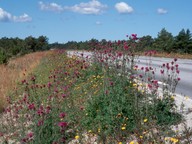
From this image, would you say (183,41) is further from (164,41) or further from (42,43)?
(42,43)

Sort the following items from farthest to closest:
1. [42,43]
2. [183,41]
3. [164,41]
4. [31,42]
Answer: [42,43] → [31,42] → [164,41] → [183,41]

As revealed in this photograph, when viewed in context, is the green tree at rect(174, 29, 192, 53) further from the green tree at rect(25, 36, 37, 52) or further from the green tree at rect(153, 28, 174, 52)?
the green tree at rect(25, 36, 37, 52)

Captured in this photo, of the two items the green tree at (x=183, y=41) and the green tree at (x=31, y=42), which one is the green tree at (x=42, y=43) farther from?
the green tree at (x=183, y=41)

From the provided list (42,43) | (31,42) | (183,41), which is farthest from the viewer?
(42,43)

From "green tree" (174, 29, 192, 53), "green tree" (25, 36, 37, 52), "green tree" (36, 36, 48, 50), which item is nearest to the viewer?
"green tree" (174, 29, 192, 53)

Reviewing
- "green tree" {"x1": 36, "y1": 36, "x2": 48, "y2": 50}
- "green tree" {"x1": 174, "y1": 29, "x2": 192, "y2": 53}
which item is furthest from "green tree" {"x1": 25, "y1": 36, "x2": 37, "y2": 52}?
"green tree" {"x1": 174, "y1": 29, "x2": 192, "y2": 53}

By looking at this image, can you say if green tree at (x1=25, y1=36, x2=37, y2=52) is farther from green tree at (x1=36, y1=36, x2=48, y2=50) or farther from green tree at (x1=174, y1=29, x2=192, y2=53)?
green tree at (x1=174, y1=29, x2=192, y2=53)

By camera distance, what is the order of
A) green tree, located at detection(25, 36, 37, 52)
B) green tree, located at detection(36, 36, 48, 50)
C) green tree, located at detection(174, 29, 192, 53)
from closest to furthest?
green tree, located at detection(174, 29, 192, 53)
green tree, located at detection(25, 36, 37, 52)
green tree, located at detection(36, 36, 48, 50)

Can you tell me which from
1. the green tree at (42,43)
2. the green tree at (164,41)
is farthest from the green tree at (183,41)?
the green tree at (42,43)

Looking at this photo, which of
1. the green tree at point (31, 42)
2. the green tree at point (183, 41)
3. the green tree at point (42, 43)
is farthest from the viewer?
the green tree at point (42, 43)

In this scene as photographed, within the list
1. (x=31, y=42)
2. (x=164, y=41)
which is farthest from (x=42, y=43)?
(x=164, y=41)

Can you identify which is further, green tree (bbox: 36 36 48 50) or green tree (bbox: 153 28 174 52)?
green tree (bbox: 36 36 48 50)

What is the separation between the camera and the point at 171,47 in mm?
73562

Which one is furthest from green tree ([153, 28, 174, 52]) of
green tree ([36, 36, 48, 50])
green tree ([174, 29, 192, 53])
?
green tree ([36, 36, 48, 50])
